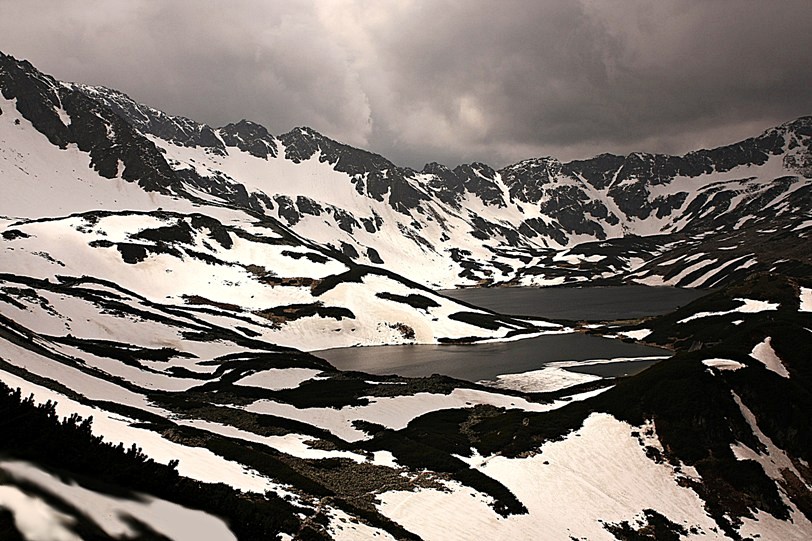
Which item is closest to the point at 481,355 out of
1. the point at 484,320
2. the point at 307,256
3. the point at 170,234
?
the point at 484,320

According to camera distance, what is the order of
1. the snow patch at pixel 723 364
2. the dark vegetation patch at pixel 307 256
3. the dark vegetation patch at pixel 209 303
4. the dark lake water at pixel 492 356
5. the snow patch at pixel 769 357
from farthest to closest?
the dark vegetation patch at pixel 307 256
the dark vegetation patch at pixel 209 303
the dark lake water at pixel 492 356
the snow patch at pixel 769 357
the snow patch at pixel 723 364

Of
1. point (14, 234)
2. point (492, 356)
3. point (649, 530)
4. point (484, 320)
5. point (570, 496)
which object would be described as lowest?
point (649, 530)

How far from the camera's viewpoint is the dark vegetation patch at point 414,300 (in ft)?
529

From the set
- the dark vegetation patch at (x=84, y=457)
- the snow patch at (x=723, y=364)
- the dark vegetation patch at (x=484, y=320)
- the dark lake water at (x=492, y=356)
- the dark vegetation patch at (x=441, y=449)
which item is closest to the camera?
the dark vegetation patch at (x=84, y=457)

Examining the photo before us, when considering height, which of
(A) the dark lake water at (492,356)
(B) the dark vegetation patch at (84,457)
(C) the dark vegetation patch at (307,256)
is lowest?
(B) the dark vegetation patch at (84,457)

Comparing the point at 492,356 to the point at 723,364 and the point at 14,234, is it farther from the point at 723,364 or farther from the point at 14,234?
the point at 14,234

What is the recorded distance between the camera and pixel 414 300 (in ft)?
538

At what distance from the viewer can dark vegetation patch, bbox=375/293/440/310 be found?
161 metres

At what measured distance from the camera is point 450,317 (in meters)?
160

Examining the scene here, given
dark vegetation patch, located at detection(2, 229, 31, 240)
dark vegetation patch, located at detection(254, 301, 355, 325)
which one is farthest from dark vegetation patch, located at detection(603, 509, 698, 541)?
dark vegetation patch, located at detection(2, 229, 31, 240)

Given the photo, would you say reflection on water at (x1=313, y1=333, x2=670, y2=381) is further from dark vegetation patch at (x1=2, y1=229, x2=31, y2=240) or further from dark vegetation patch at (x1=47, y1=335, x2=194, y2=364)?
dark vegetation patch at (x1=2, y1=229, x2=31, y2=240)

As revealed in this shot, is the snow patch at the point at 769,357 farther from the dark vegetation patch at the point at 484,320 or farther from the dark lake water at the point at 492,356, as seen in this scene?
the dark vegetation patch at the point at 484,320

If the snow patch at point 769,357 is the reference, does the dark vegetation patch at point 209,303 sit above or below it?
above

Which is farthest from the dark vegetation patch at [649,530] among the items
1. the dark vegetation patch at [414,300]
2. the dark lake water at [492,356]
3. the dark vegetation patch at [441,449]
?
the dark vegetation patch at [414,300]
